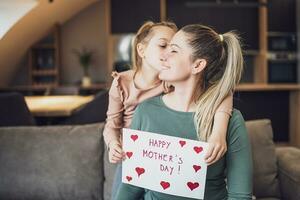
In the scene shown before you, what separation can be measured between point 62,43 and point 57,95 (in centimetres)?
175

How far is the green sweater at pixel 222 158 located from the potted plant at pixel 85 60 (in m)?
4.84

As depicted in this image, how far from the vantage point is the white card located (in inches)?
50.1

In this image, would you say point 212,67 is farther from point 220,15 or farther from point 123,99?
point 220,15

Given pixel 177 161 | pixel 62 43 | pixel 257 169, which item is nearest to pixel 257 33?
pixel 62 43

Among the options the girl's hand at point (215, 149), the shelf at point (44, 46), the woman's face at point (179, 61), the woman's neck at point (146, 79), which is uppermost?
the shelf at point (44, 46)

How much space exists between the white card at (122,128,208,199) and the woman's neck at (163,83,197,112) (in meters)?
0.16

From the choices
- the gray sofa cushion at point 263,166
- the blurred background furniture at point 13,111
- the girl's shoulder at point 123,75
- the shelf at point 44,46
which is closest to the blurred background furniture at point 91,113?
the blurred background furniture at point 13,111

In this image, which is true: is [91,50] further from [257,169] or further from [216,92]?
[216,92]

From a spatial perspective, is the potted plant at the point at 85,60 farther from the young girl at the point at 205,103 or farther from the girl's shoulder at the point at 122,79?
the young girl at the point at 205,103

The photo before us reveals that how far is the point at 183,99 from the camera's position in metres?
1.41

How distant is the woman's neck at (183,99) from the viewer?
1.40 meters

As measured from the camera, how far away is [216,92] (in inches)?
54.3

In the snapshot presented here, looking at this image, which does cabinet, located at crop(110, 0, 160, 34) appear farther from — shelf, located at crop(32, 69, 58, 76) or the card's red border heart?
the card's red border heart

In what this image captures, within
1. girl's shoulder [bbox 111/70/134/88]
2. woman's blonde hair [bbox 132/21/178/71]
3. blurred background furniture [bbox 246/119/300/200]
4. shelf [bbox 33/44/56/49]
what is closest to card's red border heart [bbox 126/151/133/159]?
girl's shoulder [bbox 111/70/134/88]
